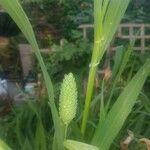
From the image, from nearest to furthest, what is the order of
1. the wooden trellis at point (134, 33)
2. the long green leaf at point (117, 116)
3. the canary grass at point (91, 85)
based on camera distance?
1. the canary grass at point (91, 85)
2. the long green leaf at point (117, 116)
3. the wooden trellis at point (134, 33)

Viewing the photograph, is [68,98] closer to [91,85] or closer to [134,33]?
[91,85]

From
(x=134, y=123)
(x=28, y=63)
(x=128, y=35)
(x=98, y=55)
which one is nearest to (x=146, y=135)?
(x=134, y=123)

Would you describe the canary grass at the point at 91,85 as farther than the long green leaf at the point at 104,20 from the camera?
No

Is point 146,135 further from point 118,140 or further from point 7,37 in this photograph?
point 7,37

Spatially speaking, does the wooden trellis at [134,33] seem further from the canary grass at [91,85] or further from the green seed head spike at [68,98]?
the green seed head spike at [68,98]

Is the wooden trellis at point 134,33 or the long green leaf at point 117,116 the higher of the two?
the long green leaf at point 117,116

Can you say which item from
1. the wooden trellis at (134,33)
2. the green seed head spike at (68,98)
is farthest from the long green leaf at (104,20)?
the wooden trellis at (134,33)

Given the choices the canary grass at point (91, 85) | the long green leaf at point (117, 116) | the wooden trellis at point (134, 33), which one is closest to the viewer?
the canary grass at point (91, 85)

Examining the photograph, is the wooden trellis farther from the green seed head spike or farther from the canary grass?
the green seed head spike

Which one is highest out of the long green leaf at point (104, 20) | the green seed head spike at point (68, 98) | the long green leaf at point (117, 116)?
the long green leaf at point (104, 20)

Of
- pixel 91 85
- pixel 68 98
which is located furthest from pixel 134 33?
pixel 68 98

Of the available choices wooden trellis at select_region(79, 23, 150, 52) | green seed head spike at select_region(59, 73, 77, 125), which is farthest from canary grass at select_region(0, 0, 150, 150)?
wooden trellis at select_region(79, 23, 150, 52)
